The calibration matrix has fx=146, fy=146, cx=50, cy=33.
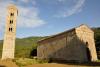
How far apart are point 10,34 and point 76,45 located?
23.8 metres

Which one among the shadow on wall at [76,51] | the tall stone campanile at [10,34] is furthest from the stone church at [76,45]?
the tall stone campanile at [10,34]

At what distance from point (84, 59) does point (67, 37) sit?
7.02 meters

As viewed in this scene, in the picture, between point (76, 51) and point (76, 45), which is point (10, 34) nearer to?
point (76, 45)

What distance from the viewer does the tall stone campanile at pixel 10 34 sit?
44.4m

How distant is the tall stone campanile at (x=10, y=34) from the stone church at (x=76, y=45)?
44.0 feet

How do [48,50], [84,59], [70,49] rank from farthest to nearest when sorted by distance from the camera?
[48,50]
[70,49]
[84,59]

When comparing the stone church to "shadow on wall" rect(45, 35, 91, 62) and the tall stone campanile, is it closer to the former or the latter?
"shadow on wall" rect(45, 35, 91, 62)

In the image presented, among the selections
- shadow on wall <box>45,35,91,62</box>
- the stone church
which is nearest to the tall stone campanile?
the stone church

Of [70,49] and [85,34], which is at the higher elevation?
[85,34]

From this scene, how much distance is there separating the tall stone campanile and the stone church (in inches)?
528

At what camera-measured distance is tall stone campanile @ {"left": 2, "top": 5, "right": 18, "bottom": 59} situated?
4443 centimetres

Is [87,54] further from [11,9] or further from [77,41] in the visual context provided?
[11,9]

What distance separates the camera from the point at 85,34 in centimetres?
3447

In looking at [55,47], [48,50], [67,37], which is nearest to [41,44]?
[48,50]
